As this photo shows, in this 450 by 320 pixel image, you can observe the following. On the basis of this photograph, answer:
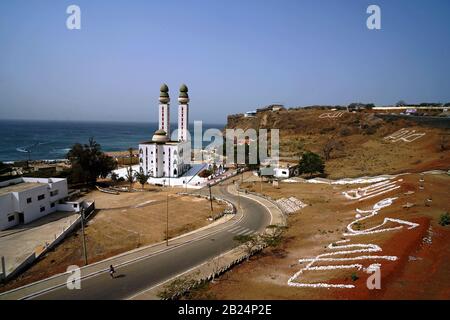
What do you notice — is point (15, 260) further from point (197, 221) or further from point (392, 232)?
point (392, 232)

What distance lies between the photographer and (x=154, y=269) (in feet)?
81.0

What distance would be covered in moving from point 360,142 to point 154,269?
80633mm

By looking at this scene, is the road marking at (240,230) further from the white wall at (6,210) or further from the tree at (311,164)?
the tree at (311,164)

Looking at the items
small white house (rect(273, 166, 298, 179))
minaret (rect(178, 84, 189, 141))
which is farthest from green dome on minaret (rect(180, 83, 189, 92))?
small white house (rect(273, 166, 298, 179))

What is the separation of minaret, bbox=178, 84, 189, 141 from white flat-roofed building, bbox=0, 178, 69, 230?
114ft

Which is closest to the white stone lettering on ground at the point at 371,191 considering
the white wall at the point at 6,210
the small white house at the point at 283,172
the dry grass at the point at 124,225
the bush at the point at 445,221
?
the bush at the point at 445,221

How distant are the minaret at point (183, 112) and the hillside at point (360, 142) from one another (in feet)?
90.0

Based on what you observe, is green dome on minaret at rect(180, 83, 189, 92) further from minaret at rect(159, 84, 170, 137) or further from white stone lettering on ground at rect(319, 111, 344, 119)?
white stone lettering on ground at rect(319, 111, 344, 119)

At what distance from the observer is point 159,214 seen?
41.5 metres

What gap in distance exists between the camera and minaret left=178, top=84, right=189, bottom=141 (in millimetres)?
75688

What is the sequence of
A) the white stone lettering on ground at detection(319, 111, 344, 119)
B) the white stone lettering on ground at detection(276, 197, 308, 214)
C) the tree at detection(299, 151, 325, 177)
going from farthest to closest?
the white stone lettering on ground at detection(319, 111, 344, 119), the tree at detection(299, 151, 325, 177), the white stone lettering on ground at detection(276, 197, 308, 214)

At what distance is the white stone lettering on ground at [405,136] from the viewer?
79.8 metres

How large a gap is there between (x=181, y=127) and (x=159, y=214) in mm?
38982
